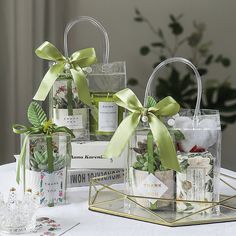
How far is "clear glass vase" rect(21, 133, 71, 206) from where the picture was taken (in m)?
1.23

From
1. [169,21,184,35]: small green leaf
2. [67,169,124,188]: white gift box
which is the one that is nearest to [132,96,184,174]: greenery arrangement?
[67,169,124,188]: white gift box

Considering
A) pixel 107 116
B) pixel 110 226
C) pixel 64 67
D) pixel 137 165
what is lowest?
pixel 110 226

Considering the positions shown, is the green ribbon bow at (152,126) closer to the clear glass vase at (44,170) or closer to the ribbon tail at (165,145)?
the ribbon tail at (165,145)

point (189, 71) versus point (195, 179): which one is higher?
point (189, 71)

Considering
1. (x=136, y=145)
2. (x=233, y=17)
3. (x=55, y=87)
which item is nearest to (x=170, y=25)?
(x=233, y=17)

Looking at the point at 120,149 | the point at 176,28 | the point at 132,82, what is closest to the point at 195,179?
the point at 120,149

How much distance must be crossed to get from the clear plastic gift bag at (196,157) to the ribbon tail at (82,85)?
24 cm

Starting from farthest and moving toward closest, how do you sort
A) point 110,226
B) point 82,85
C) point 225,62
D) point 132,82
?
point 225,62, point 132,82, point 82,85, point 110,226

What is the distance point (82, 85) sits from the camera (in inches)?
52.7

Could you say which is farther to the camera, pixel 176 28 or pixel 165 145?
pixel 176 28

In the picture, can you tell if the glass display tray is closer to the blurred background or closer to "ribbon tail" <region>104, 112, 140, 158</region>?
"ribbon tail" <region>104, 112, 140, 158</region>

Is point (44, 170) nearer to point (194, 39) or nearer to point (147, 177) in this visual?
point (147, 177)

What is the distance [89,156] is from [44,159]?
183 mm

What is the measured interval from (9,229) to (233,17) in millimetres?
1967
